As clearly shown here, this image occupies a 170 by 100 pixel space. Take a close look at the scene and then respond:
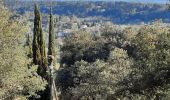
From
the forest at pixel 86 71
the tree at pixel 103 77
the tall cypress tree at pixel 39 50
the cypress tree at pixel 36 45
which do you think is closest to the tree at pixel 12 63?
the forest at pixel 86 71

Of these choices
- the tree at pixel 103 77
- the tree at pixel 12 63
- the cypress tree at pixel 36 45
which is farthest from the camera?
the cypress tree at pixel 36 45

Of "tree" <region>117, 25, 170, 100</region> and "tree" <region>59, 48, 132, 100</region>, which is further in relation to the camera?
"tree" <region>59, 48, 132, 100</region>

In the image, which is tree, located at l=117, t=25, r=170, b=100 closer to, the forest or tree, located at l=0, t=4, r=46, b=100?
the forest

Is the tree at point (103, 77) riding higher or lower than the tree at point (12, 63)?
lower

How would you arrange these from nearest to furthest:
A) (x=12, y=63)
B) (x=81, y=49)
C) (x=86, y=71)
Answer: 1. (x=12, y=63)
2. (x=86, y=71)
3. (x=81, y=49)

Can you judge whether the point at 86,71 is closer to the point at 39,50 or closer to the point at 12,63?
the point at 39,50

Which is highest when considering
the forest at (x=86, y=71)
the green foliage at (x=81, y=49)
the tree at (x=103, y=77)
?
the forest at (x=86, y=71)

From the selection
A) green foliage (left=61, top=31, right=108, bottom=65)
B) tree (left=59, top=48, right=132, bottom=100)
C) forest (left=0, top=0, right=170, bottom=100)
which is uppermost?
forest (left=0, top=0, right=170, bottom=100)

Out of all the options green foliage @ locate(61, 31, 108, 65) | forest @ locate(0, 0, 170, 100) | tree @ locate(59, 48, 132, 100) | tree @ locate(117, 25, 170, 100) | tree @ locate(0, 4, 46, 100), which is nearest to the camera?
tree @ locate(117, 25, 170, 100)

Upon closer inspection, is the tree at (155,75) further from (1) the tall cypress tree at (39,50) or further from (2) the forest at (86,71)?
(1) the tall cypress tree at (39,50)

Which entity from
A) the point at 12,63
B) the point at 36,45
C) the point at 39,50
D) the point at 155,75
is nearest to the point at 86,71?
the point at 39,50

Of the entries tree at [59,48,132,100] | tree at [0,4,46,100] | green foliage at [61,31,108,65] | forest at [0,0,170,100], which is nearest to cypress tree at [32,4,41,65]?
forest at [0,0,170,100]

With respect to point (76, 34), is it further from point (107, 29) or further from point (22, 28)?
point (22, 28)
